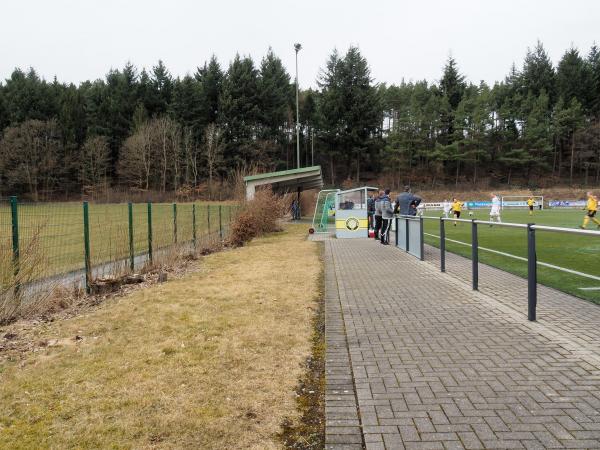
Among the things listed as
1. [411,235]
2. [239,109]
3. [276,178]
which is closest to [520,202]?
[239,109]

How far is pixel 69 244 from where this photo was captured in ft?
37.3

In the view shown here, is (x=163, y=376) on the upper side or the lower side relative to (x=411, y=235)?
lower

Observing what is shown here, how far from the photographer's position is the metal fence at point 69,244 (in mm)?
6684

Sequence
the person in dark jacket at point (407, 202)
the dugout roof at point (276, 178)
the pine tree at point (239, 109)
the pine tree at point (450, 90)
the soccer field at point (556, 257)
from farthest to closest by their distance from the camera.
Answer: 1. the pine tree at point (450, 90)
2. the pine tree at point (239, 109)
3. the dugout roof at point (276, 178)
4. the person in dark jacket at point (407, 202)
5. the soccer field at point (556, 257)

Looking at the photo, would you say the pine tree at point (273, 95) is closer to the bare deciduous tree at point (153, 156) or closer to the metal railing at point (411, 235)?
the bare deciduous tree at point (153, 156)

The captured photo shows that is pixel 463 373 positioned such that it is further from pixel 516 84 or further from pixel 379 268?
pixel 516 84

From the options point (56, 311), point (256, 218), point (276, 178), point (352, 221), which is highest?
point (276, 178)

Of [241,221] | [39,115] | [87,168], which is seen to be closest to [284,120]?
[87,168]

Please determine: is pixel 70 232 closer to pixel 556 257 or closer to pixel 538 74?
pixel 556 257

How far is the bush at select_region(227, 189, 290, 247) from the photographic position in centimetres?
1784

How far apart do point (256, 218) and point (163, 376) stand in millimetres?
15115

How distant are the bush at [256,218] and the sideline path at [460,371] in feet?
35.4

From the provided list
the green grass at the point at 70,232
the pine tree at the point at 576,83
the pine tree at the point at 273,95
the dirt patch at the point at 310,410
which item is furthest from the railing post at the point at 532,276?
the pine tree at the point at 576,83

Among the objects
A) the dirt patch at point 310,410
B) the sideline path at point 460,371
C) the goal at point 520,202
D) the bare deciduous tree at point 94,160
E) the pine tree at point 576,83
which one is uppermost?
the pine tree at point 576,83
